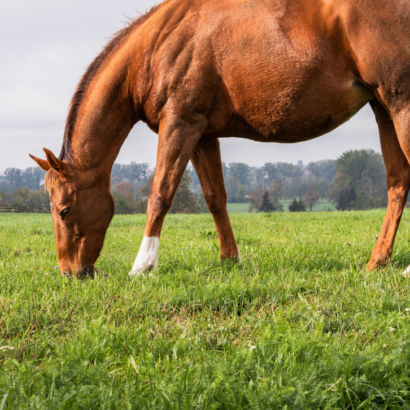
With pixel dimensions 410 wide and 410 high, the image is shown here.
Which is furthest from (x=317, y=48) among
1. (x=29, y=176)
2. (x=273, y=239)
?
(x=29, y=176)

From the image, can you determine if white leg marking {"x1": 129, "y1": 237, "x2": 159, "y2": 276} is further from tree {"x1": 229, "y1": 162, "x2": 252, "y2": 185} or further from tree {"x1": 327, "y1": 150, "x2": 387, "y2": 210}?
tree {"x1": 229, "y1": 162, "x2": 252, "y2": 185}

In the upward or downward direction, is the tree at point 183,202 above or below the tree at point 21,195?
below

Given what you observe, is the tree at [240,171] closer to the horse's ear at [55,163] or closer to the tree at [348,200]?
the tree at [348,200]

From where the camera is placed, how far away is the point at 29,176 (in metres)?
159

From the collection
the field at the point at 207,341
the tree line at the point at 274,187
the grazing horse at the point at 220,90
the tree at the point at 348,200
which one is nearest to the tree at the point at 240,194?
the tree line at the point at 274,187

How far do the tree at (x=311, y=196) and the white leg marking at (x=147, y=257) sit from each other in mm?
105577

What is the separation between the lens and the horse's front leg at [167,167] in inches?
135

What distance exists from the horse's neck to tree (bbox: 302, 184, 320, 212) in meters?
105

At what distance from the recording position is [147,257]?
3396 millimetres

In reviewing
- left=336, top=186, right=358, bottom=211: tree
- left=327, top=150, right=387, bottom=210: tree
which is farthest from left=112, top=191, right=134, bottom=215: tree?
left=327, top=150, right=387, bottom=210: tree

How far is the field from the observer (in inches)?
55.8

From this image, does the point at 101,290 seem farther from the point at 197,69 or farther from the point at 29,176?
the point at 29,176

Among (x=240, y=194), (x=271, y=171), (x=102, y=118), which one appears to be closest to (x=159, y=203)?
(x=102, y=118)

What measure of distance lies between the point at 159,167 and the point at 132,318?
1.58 metres
